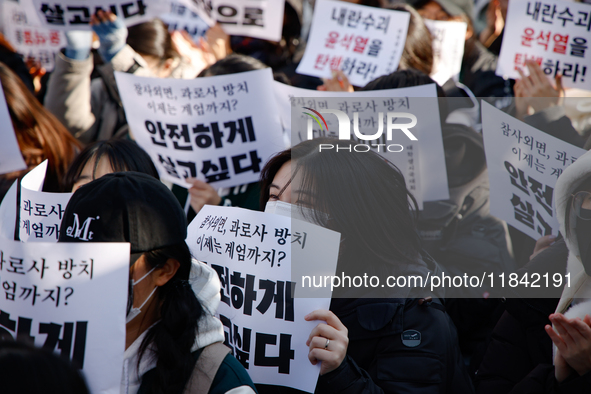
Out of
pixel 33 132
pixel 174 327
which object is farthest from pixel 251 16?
pixel 174 327

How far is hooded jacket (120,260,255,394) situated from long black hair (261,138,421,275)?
580 mm

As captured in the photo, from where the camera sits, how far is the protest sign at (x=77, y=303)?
1.69m

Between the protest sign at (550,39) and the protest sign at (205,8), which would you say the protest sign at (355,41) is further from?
the protest sign at (205,8)

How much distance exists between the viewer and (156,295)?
6.38 ft

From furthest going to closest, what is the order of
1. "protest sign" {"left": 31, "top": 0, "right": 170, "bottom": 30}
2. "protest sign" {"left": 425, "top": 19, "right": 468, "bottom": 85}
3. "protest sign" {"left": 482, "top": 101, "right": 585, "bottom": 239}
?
"protest sign" {"left": 425, "top": 19, "right": 468, "bottom": 85} < "protest sign" {"left": 31, "top": 0, "right": 170, "bottom": 30} < "protest sign" {"left": 482, "top": 101, "right": 585, "bottom": 239}

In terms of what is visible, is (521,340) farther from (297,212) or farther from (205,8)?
(205,8)

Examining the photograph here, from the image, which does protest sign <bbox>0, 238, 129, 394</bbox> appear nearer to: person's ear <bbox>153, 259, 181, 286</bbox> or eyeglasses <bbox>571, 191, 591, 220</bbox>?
person's ear <bbox>153, 259, 181, 286</bbox>

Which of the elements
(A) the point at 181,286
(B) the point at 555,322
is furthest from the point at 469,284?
(A) the point at 181,286

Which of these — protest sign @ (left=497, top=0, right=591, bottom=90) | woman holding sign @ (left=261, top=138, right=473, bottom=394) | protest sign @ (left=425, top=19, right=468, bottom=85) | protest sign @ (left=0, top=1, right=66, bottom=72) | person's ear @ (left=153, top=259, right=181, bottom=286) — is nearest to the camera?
person's ear @ (left=153, top=259, right=181, bottom=286)

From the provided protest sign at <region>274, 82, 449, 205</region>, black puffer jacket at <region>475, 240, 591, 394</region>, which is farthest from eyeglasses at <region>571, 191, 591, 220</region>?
protest sign at <region>274, 82, 449, 205</region>

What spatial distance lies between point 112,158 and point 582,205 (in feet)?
7.21

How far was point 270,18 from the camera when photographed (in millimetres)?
5156

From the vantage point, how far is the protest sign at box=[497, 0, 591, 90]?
4008 millimetres

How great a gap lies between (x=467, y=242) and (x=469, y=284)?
25 centimetres
